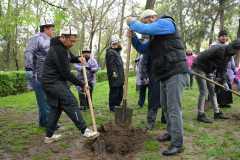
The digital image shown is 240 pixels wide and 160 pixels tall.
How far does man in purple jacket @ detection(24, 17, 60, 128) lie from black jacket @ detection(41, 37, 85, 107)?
80 centimetres

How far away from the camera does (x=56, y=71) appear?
3.32m

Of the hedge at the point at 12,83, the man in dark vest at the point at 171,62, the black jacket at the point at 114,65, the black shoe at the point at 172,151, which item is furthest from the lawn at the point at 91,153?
the hedge at the point at 12,83

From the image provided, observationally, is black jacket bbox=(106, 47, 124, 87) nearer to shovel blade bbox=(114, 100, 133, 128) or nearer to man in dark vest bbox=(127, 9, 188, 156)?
shovel blade bbox=(114, 100, 133, 128)

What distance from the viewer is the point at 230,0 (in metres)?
12.1

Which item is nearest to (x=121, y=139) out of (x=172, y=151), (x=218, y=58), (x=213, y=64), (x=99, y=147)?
(x=99, y=147)

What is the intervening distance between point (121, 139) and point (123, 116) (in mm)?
419

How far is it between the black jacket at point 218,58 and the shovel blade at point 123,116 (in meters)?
2.28

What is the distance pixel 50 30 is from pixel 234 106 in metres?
6.04

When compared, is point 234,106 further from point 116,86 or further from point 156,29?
point 156,29

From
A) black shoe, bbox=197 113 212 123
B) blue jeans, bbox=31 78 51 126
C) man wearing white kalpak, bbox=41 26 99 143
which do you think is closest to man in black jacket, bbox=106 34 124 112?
blue jeans, bbox=31 78 51 126

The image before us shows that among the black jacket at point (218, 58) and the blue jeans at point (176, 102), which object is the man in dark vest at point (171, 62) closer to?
the blue jeans at point (176, 102)

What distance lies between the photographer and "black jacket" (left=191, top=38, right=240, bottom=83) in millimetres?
4273

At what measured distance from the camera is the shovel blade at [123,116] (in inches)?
145

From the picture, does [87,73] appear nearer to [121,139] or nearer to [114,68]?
[114,68]
